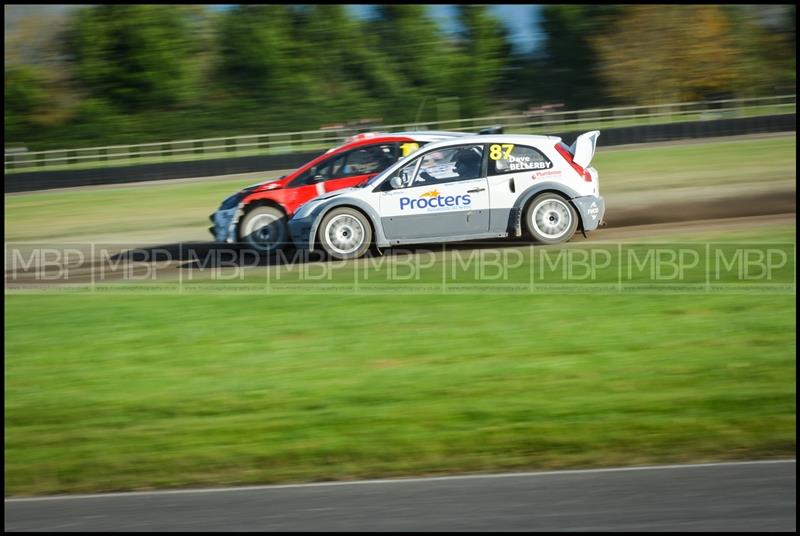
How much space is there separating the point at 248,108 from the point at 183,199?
1228 inches

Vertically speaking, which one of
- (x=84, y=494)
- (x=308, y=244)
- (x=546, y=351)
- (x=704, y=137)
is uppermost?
(x=704, y=137)

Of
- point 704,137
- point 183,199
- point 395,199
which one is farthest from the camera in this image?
point 704,137

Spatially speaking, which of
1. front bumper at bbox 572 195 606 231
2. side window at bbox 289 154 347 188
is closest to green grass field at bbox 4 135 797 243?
side window at bbox 289 154 347 188

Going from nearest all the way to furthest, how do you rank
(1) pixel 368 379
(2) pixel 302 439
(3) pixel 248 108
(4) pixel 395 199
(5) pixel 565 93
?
(2) pixel 302 439 → (1) pixel 368 379 → (4) pixel 395 199 → (3) pixel 248 108 → (5) pixel 565 93

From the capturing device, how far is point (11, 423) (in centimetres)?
677

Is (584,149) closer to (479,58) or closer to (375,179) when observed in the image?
(375,179)

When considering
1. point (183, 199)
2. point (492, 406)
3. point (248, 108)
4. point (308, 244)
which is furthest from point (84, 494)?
point (248, 108)

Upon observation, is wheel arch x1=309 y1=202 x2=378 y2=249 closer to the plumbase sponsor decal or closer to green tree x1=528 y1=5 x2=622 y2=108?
the plumbase sponsor decal

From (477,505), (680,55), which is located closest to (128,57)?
(680,55)

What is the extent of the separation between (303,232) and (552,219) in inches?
125

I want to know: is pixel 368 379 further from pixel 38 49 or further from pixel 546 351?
pixel 38 49

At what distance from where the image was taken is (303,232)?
11.4 metres

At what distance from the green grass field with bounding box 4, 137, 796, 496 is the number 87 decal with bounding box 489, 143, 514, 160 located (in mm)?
1615

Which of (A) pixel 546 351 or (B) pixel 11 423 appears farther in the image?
(A) pixel 546 351
